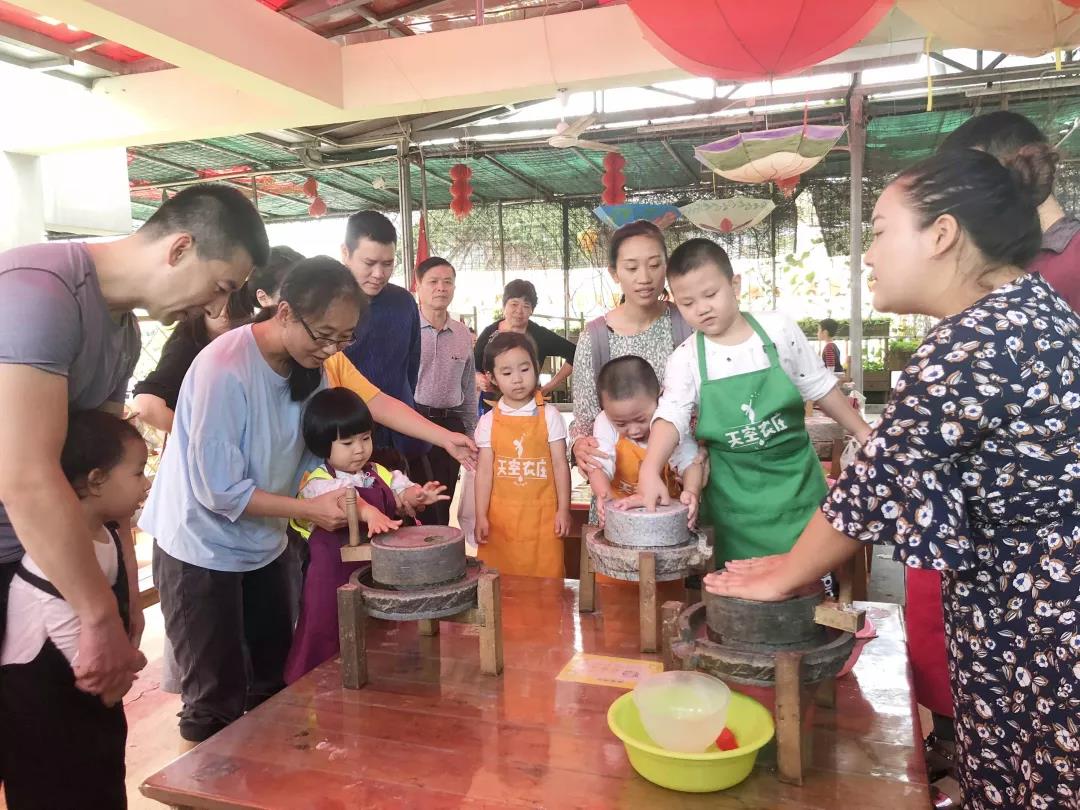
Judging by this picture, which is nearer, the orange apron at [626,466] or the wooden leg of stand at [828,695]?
the wooden leg of stand at [828,695]

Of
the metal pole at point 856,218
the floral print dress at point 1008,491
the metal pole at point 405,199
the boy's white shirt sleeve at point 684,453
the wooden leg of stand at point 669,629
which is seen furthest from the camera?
the metal pole at point 856,218

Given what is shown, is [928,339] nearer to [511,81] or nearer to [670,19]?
[670,19]

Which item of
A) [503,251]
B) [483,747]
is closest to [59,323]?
[483,747]

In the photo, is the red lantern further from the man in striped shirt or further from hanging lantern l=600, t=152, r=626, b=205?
hanging lantern l=600, t=152, r=626, b=205

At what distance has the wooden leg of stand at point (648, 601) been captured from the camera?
6.49 ft

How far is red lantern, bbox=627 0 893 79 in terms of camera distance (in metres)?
2.68

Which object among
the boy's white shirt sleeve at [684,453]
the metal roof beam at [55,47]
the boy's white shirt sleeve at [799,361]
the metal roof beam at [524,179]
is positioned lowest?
the boy's white shirt sleeve at [684,453]

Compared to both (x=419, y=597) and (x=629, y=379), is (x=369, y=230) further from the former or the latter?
(x=419, y=597)

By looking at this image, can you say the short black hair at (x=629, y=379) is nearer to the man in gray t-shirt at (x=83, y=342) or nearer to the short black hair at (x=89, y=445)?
the man in gray t-shirt at (x=83, y=342)

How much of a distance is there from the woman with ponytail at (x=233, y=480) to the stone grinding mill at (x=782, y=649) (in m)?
1.09

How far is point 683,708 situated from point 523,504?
1.73 m

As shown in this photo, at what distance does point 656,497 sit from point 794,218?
11.8m

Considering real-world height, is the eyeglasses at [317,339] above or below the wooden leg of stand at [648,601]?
above

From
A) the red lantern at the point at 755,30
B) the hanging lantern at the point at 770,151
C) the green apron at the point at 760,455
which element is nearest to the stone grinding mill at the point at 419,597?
the green apron at the point at 760,455
